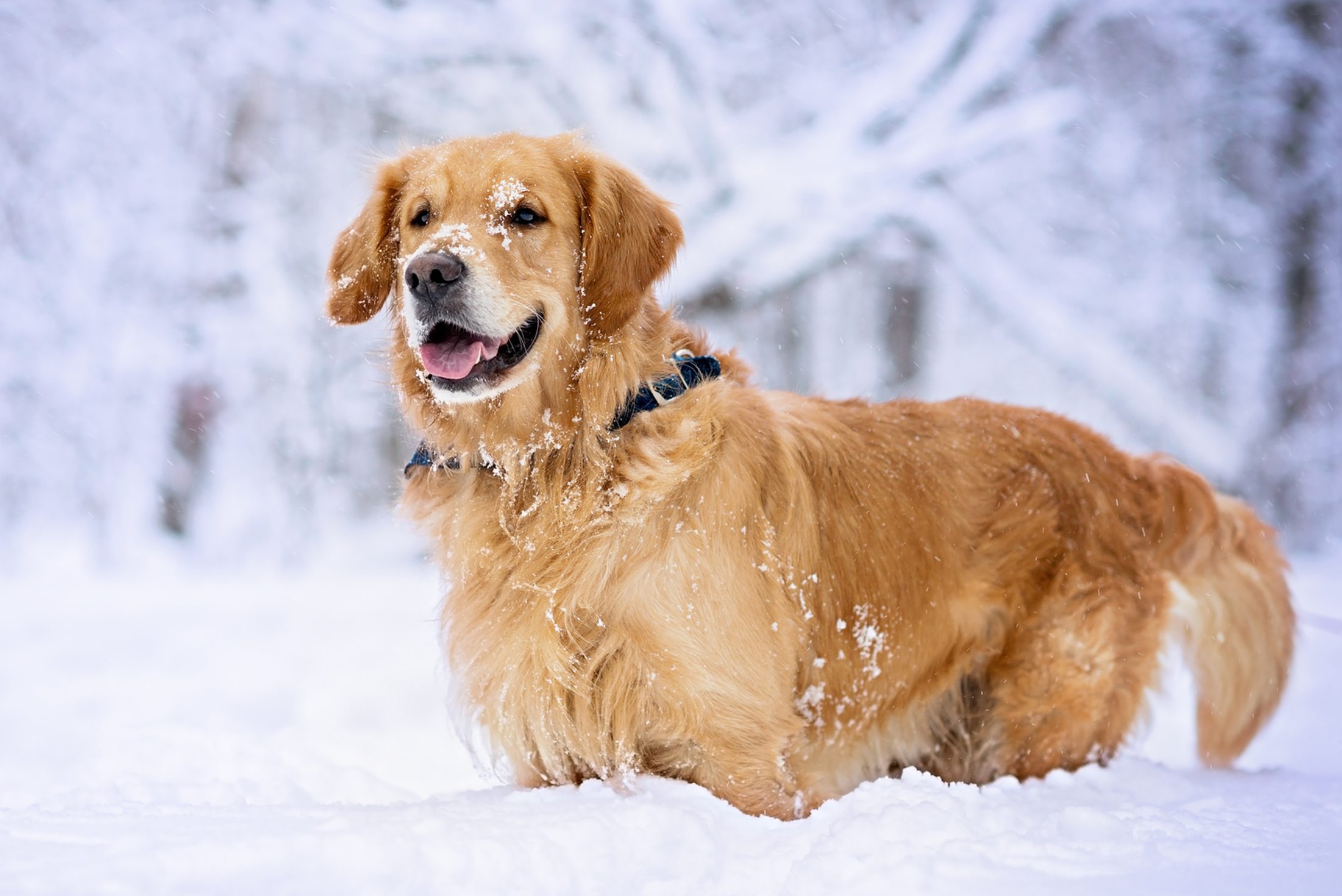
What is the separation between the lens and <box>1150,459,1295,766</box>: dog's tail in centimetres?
350

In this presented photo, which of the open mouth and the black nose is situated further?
the open mouth

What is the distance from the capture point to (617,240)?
9.04ft

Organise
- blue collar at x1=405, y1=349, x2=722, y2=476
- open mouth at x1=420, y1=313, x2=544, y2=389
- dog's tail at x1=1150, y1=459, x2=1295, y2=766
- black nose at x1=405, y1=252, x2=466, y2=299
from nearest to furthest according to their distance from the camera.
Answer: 1. black nose at x1=405, y1=252, x2=466, y2=299
2. open mouth at x1=420, y1=313, x2=544, y2=389
3. blue collar at x1=405, y1=349, x2=722, y2=476
4. dog's tail at x1=1150, y1=459, x2=1295, y2=766

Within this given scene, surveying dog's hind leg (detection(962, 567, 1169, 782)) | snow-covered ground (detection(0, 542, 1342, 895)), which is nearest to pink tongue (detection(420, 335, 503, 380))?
snow-covered ground (detection(0, 542, 1342, 895))

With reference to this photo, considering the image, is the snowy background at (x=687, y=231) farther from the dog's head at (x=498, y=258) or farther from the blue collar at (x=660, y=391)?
the dog's head at (x=498, y=258)

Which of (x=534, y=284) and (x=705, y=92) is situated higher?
(x=705, y=92)

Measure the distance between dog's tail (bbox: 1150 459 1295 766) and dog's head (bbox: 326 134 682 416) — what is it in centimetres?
217

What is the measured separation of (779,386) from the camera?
1097 centimetres

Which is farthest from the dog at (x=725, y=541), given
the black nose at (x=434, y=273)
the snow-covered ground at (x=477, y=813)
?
the snow-covered ground at (x=477, y=813)

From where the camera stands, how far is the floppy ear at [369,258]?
9.70 feet

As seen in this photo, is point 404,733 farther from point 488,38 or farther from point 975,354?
point 975,354

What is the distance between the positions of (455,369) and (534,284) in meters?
0.32

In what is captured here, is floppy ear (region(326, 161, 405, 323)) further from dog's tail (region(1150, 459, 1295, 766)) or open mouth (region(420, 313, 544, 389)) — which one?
dog's tail (region(1150, 459, 1295, 766))

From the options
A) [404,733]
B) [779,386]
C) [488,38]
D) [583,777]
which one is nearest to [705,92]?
[488,38]
